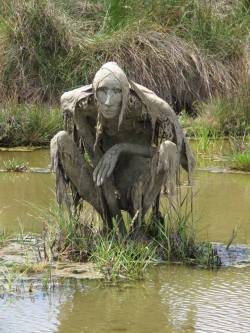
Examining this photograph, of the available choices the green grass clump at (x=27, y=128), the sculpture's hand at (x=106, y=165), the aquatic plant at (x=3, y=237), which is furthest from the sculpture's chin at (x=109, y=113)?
the green grass clump at (x=27, y=128)

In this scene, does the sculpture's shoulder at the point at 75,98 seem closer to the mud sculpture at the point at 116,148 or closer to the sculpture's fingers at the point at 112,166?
the mud sculpture at the point at 116,148

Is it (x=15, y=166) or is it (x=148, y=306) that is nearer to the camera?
(x=148, y=306)

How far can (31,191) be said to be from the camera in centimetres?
1017

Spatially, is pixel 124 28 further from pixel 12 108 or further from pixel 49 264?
pixel 49 264

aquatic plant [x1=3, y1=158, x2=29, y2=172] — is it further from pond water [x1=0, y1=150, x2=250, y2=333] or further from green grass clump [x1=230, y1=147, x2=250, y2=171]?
pond water [x1=0, y1=150, x2=250, y2=333]

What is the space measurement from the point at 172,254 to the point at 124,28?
11.4 metres

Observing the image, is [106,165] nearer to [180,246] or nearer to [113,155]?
[113,155]

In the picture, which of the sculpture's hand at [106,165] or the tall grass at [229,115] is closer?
the sculpture's hand at [106,165]

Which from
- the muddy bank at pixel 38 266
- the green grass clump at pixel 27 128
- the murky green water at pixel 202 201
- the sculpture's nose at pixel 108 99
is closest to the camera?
the muddy bank at pixel 38 266

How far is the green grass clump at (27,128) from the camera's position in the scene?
46.6 ft

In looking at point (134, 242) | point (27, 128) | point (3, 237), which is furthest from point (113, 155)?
point (27, 128)

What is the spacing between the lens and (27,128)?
14.2m

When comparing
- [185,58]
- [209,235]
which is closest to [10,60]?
[185,58]

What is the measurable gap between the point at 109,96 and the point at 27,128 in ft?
25.1
